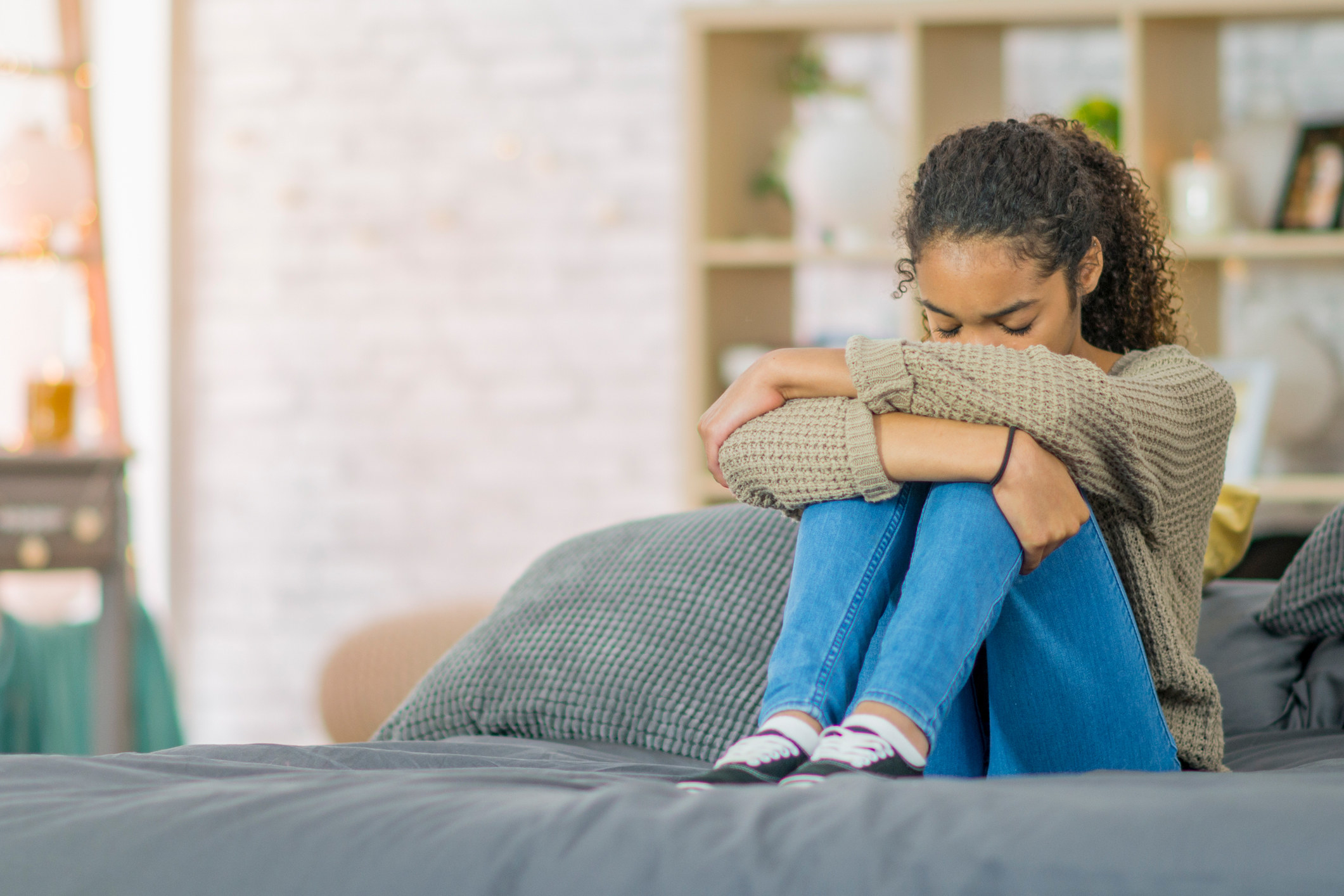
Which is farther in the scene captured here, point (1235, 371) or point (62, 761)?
point (1235, 371)

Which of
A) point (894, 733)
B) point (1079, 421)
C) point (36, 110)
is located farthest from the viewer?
point (36, 110)

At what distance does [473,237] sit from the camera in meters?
3.35

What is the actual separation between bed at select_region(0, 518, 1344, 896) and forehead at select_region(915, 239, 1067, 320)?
0.48 meters

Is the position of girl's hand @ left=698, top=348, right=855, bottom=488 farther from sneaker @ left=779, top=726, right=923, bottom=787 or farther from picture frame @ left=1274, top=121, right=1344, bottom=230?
picture frame @ left=1274, top=121, right=1344, bottom=230

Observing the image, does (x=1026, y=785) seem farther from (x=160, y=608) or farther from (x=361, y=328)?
(x=160, y=608)

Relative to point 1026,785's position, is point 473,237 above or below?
above

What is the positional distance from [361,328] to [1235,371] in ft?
6.94

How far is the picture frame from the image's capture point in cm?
262

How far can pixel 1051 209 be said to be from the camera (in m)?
1.19

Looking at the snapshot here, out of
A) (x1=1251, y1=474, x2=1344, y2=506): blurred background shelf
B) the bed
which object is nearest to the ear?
the bed

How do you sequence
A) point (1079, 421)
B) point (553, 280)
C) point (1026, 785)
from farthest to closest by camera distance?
1. point (553, 280)
2. point (1079, 421)
3. point (1026, 785)

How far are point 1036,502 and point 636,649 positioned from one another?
1.66 ft

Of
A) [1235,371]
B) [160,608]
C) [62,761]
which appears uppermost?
[1235,371]

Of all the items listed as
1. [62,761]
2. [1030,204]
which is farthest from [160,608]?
[1030,204]
